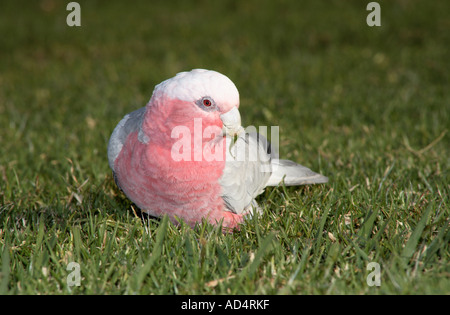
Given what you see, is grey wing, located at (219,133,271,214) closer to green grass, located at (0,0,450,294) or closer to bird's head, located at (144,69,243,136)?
green grass, located at (0,0,450,294)

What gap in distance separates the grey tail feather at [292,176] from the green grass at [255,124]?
0.10m

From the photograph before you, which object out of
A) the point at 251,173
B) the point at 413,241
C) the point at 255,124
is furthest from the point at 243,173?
the point at 255,124

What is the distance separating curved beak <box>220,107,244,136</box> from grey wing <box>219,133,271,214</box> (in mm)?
193

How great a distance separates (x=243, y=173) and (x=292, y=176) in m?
0.49

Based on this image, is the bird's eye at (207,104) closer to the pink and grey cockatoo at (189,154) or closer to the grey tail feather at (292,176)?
the pink and grey cockatoo at (189,154)

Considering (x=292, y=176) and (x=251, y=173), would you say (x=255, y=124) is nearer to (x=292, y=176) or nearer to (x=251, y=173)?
(x=292, y=176)

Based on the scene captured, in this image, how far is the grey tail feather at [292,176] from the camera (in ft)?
9.24

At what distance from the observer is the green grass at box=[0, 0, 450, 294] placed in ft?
6.80

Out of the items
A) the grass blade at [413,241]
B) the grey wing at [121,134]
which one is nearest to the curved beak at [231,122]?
the grey wing at [121,134]

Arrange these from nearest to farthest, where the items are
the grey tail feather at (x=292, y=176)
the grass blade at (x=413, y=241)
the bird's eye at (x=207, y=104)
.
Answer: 1. the grass blade at (x=413, y=241)
2. the bird's eye at (x=207, y=104)
3. the grey tail feather at (x=292, y=176)

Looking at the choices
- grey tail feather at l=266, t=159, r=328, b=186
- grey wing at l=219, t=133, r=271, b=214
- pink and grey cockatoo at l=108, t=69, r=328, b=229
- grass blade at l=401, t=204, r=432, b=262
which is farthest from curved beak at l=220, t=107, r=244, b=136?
grass blade at l=401, t=204, r=432, b=262

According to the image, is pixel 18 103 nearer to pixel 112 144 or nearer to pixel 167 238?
pixel 112 144

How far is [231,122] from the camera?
223 centimetres

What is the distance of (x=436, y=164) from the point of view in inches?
127
